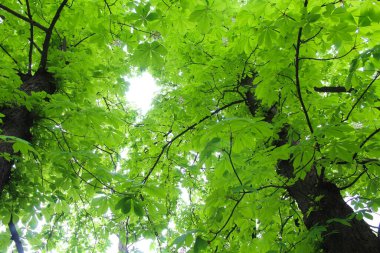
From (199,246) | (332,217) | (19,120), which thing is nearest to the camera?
(199,246)

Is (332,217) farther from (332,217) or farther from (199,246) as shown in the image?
(199,246)

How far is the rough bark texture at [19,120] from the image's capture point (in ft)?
7.77

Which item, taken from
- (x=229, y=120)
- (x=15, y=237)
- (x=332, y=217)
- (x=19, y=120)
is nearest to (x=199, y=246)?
(x=229, y=120)

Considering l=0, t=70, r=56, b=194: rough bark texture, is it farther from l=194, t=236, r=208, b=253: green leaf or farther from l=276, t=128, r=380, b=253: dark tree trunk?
l=276, t=128, r=380, b=253: dark tree trunk

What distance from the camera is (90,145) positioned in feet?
9.53

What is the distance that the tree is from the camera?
180 cm

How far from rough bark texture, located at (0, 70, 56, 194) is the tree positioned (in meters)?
0.01

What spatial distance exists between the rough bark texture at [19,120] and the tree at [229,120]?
1cm

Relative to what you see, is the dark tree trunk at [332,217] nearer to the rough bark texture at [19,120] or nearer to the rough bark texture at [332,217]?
the rough bark texture at [332,217]

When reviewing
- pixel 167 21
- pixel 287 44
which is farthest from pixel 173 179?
pixel 287 44

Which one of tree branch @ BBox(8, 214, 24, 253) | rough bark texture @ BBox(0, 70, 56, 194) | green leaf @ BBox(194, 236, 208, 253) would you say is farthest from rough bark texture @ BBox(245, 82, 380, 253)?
tree branch @ BBox(8, 214, 24, 253)

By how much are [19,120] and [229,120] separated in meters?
2.07

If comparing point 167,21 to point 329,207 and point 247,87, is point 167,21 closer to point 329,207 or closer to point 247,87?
point 247,87

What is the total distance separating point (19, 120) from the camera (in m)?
2.61
